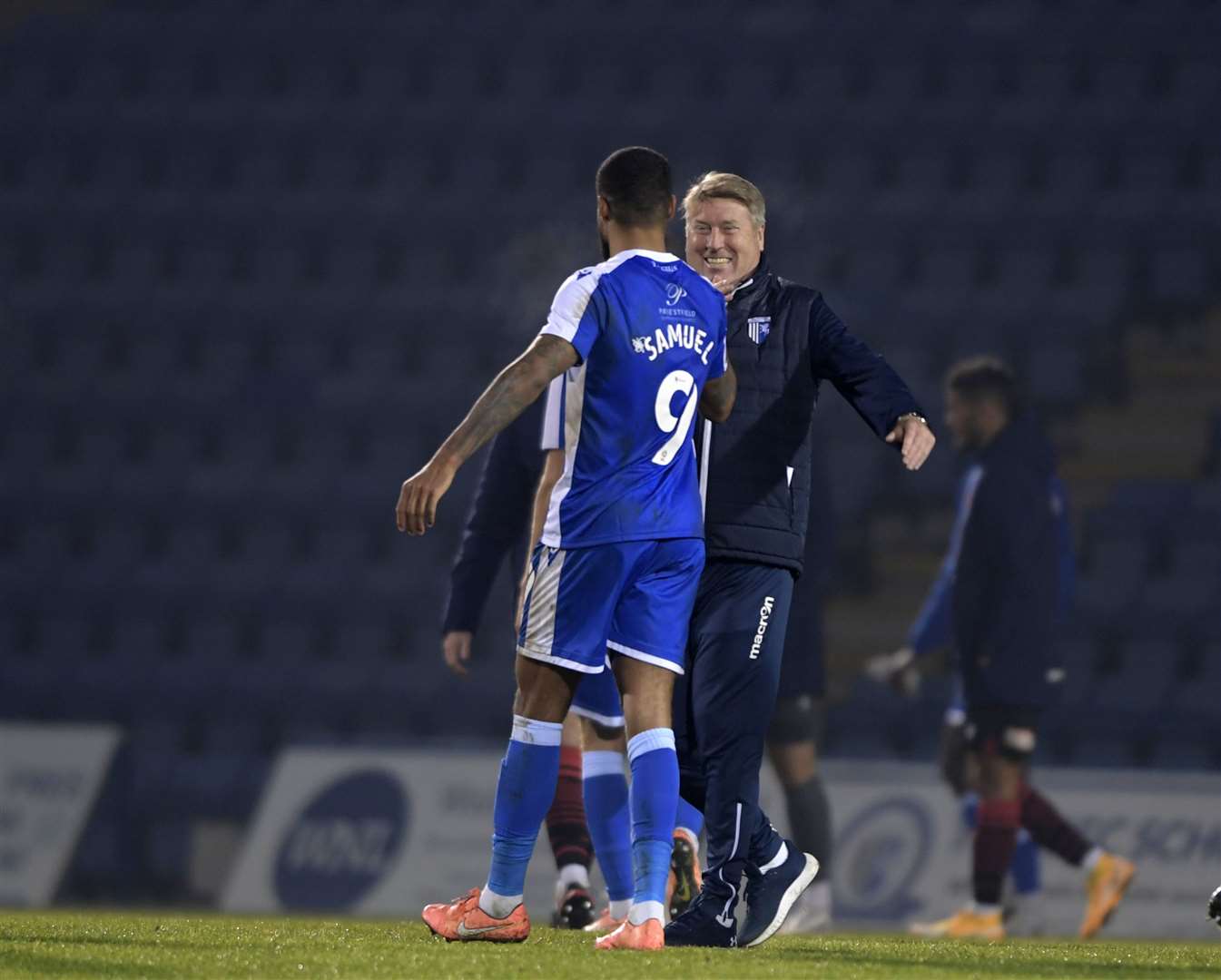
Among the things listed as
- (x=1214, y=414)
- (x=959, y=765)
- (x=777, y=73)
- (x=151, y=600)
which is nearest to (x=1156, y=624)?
(x=1214, y=414)

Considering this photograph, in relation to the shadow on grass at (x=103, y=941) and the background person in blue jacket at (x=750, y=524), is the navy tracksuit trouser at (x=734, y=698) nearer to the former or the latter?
the background person in blue jacket at (x=750, y=524)

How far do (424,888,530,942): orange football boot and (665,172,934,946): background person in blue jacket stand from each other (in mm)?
348

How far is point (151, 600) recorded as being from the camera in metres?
12.6

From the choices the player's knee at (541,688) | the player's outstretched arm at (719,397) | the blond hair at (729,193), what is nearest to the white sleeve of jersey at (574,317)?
the player's outstretched arm at (719,397)

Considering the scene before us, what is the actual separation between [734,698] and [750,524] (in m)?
0.39

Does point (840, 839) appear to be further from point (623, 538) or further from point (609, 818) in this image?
point (623, 538)

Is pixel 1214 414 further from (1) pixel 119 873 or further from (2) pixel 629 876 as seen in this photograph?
(2) pixel 629 876

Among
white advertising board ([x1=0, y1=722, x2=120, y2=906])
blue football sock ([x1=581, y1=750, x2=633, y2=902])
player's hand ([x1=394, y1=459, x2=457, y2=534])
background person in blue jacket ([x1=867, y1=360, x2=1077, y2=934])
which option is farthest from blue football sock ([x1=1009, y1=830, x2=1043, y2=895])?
player's hand ([x1=394, y1=459, x2=457, y2=534])

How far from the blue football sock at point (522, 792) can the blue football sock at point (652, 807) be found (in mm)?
174

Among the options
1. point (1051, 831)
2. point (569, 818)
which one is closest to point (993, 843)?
point (1051, 831)

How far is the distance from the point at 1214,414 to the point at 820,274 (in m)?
2.62

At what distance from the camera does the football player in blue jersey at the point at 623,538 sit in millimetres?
4137

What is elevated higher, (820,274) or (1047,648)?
(820,274)

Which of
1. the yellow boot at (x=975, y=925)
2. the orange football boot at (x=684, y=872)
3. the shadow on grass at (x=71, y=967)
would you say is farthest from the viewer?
the yellow boot at (x=975, y=925)
